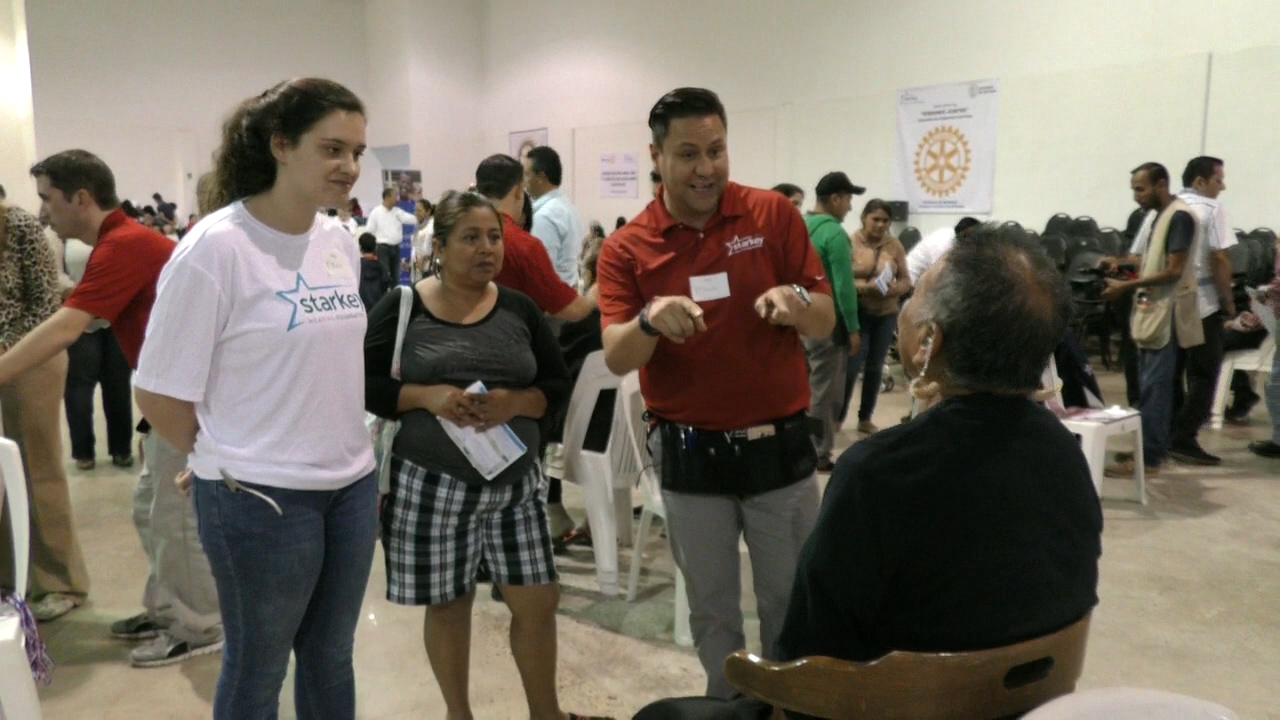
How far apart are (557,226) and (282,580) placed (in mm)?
2584

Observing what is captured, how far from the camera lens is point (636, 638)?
118 inches

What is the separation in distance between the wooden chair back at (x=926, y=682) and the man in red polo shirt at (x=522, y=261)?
1934mm

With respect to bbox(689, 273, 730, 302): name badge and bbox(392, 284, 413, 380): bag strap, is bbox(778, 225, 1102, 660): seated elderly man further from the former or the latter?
bbox(392, 284, 413, 380): bag strap

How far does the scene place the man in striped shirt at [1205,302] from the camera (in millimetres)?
4910

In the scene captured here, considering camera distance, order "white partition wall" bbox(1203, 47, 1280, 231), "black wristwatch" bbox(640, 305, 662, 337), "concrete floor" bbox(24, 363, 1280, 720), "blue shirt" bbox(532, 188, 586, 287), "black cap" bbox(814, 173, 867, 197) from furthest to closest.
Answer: "white partition wall" bbox(1203, 47, 1280, 231)
"black cap" bbox(814, 173, 867, 197)
"blue shirt" bbox(532, 188, 586, 287)
"concrete floor" bbox(24, 363, 1280, 720)
"black wristwatch" bbox(640, 305, 662, 337)

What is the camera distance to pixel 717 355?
1964 millimetres

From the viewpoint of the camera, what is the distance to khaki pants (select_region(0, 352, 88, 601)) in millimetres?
3170

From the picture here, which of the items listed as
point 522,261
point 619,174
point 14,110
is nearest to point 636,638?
point 522,261

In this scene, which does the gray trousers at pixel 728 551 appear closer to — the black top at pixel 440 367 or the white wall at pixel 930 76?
the black top at pixel 440 367

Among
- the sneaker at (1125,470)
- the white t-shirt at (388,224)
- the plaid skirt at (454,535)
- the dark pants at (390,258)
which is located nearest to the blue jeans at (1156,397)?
the sneaker at (1125,470)

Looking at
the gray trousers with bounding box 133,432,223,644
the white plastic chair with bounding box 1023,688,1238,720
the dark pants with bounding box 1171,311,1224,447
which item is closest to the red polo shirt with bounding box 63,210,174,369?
the gray trousers with bounding box 133,432,223,644

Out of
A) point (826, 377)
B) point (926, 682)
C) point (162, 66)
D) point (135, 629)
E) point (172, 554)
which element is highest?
point (162, 66)

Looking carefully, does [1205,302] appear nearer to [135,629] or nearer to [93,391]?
[135,629]

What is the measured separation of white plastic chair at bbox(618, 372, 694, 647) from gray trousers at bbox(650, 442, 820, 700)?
840 millimetres
